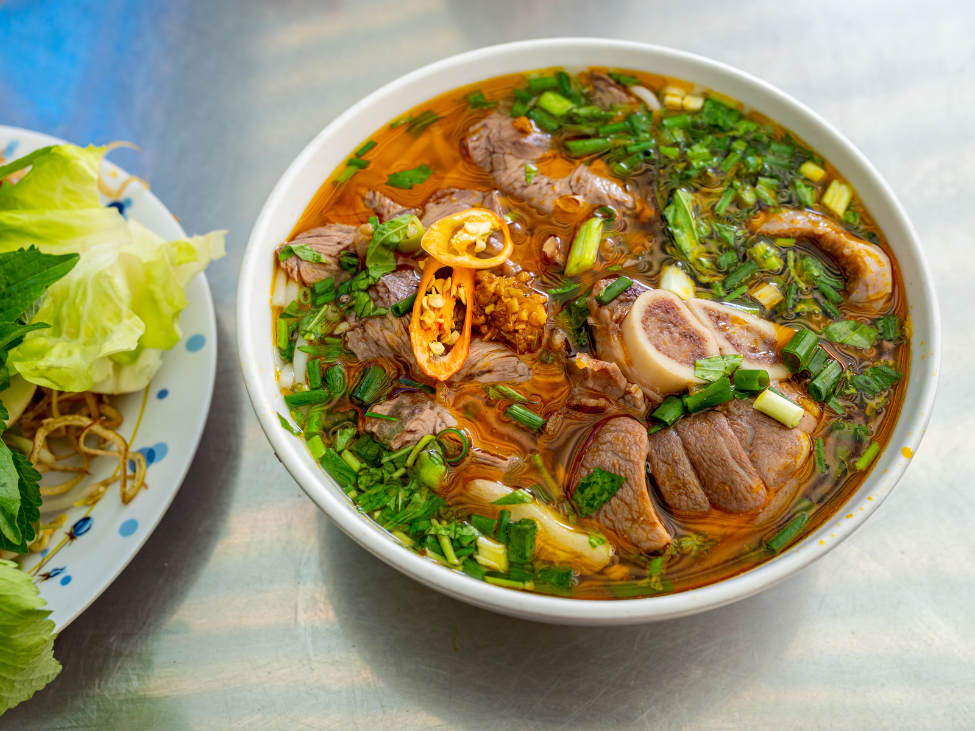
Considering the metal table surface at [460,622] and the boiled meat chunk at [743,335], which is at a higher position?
the boiled meat chunk at [743,335]

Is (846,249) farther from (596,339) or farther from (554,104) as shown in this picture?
(554,104)

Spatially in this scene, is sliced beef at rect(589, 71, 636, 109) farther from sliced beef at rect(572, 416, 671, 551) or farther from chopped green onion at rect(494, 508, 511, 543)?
chopped green onion at rect(494, 508, 511, 543)

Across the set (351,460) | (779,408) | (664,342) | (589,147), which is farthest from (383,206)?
(779,408)

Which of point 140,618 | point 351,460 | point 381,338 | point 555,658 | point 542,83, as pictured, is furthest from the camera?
point 542,83

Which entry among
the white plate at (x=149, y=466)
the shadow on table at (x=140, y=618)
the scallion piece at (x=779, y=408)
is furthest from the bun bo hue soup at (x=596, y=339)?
Result: the shadow on table at (x=140, y=618)

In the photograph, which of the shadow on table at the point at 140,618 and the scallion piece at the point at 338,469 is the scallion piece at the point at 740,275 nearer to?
the scallion piece at the point at 338,469

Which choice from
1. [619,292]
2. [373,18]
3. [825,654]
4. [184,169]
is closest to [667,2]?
[373,18]
